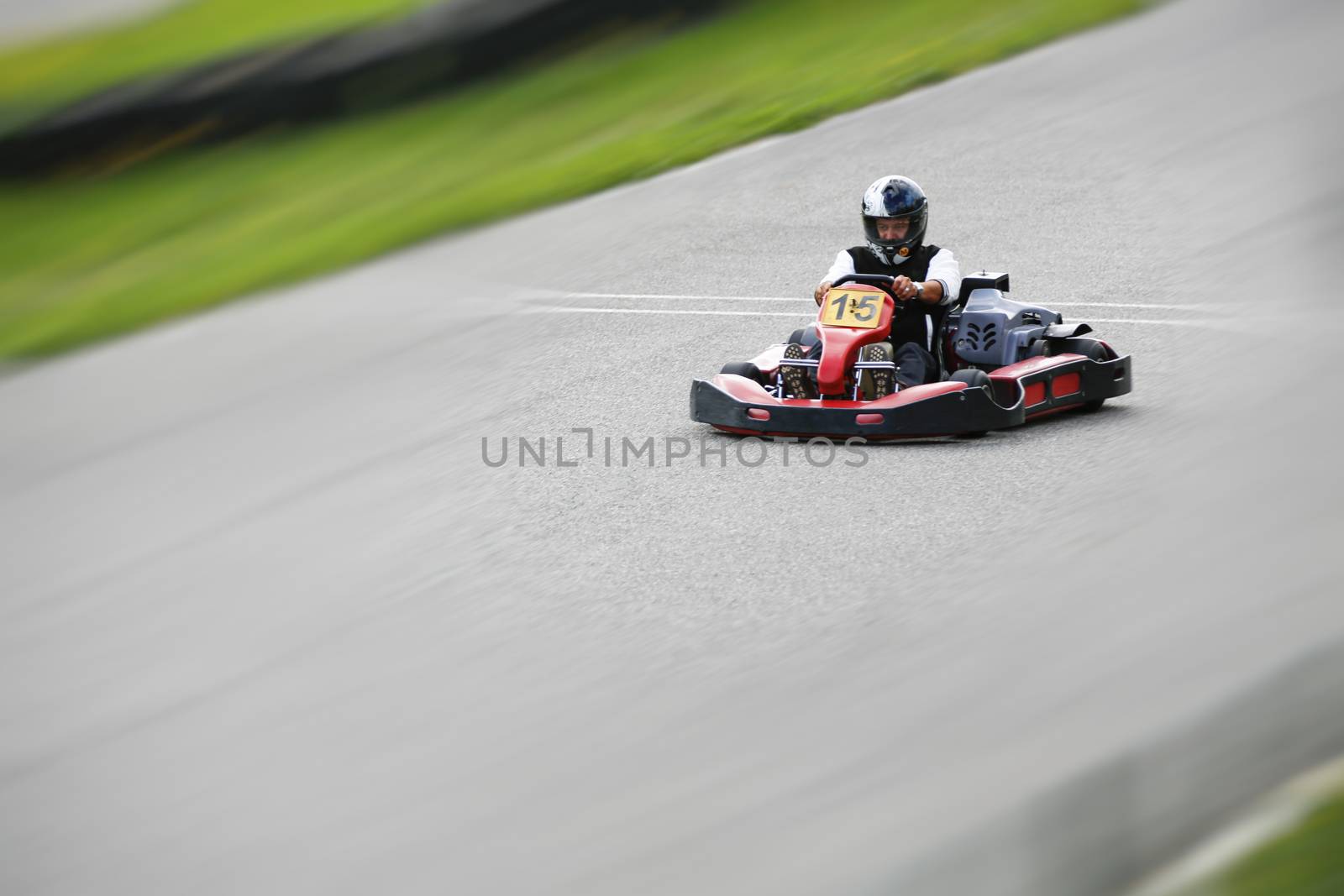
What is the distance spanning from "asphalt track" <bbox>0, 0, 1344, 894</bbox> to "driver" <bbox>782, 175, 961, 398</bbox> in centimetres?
36

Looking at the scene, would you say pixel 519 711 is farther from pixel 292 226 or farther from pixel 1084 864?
pixel 292 226

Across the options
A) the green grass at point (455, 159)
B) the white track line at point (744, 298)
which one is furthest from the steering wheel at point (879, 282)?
the green grass at point (455, 159)

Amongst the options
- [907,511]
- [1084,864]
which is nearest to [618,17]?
[907,511]

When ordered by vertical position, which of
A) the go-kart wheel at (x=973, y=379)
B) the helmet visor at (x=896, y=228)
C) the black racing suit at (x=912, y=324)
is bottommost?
the go-kart wheel at (x=973, y=379)

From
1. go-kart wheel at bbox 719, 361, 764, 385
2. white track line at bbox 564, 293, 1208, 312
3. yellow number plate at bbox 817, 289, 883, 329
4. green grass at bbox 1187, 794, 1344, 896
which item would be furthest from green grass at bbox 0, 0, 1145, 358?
green grass at bbox 1187, 794, 1344, 896

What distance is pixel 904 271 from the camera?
6676 millimetres

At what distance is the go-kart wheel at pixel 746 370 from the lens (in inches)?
256

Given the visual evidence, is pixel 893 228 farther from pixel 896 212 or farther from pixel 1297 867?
pixel 1297 867

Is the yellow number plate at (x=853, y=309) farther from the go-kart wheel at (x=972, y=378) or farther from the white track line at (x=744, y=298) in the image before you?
the white track line at (x=744, y=298)

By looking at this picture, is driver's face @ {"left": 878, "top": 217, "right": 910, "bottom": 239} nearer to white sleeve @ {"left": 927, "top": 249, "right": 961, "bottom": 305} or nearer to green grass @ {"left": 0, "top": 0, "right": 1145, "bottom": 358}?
white sleeve @ {"left": 927, "top": 249, "right": 961, "bottom": 305}

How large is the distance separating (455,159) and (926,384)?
710cm

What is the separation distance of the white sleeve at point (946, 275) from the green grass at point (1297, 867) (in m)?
3.36

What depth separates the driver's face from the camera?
655 centimetres

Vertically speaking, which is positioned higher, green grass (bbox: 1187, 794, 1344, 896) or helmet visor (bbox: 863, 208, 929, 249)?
helmet visor (bbox: 863, 208, 929, 249)
